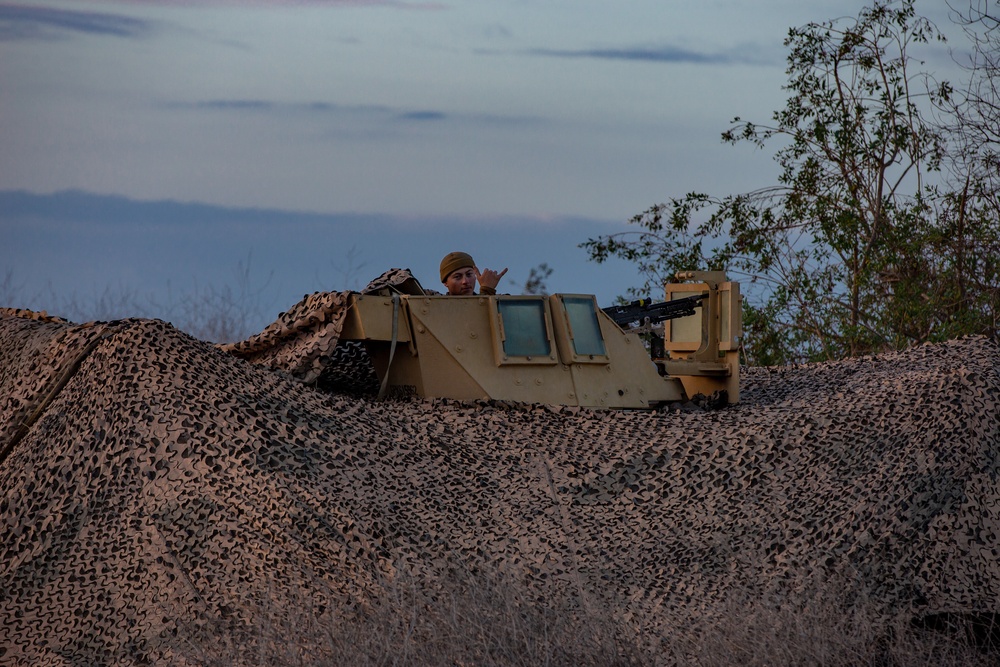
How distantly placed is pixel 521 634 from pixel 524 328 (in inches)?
89.8

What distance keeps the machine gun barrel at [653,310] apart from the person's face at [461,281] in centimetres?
86

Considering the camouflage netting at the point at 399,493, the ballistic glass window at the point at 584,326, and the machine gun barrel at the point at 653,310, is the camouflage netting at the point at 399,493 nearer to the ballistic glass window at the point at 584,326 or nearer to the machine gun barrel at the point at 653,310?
the ballistic glass window at the point at 584,326

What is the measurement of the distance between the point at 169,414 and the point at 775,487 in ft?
9.83

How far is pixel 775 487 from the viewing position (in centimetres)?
603

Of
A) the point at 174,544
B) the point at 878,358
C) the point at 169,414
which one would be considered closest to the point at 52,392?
the point at 169,414

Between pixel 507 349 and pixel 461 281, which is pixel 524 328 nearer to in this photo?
pixel 507 349

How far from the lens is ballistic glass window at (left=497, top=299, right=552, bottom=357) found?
6.64 m

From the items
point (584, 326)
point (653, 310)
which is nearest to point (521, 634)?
point (584, 326)

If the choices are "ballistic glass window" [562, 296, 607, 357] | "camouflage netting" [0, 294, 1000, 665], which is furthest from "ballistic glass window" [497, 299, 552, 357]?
"camouflage netting" [0, 294, 1000, 665]

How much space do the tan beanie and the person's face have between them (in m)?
0.02

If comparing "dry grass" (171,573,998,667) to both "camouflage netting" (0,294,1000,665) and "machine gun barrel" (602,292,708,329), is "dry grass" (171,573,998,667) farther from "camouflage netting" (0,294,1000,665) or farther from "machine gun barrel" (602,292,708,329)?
"machine gun barrel" (602,292,708,329)

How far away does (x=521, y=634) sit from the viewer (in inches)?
187

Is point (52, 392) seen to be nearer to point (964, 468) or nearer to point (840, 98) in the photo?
point (964, 468)

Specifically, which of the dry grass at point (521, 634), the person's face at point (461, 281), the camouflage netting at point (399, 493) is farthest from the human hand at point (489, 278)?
the dry grass at point (521, 634)
